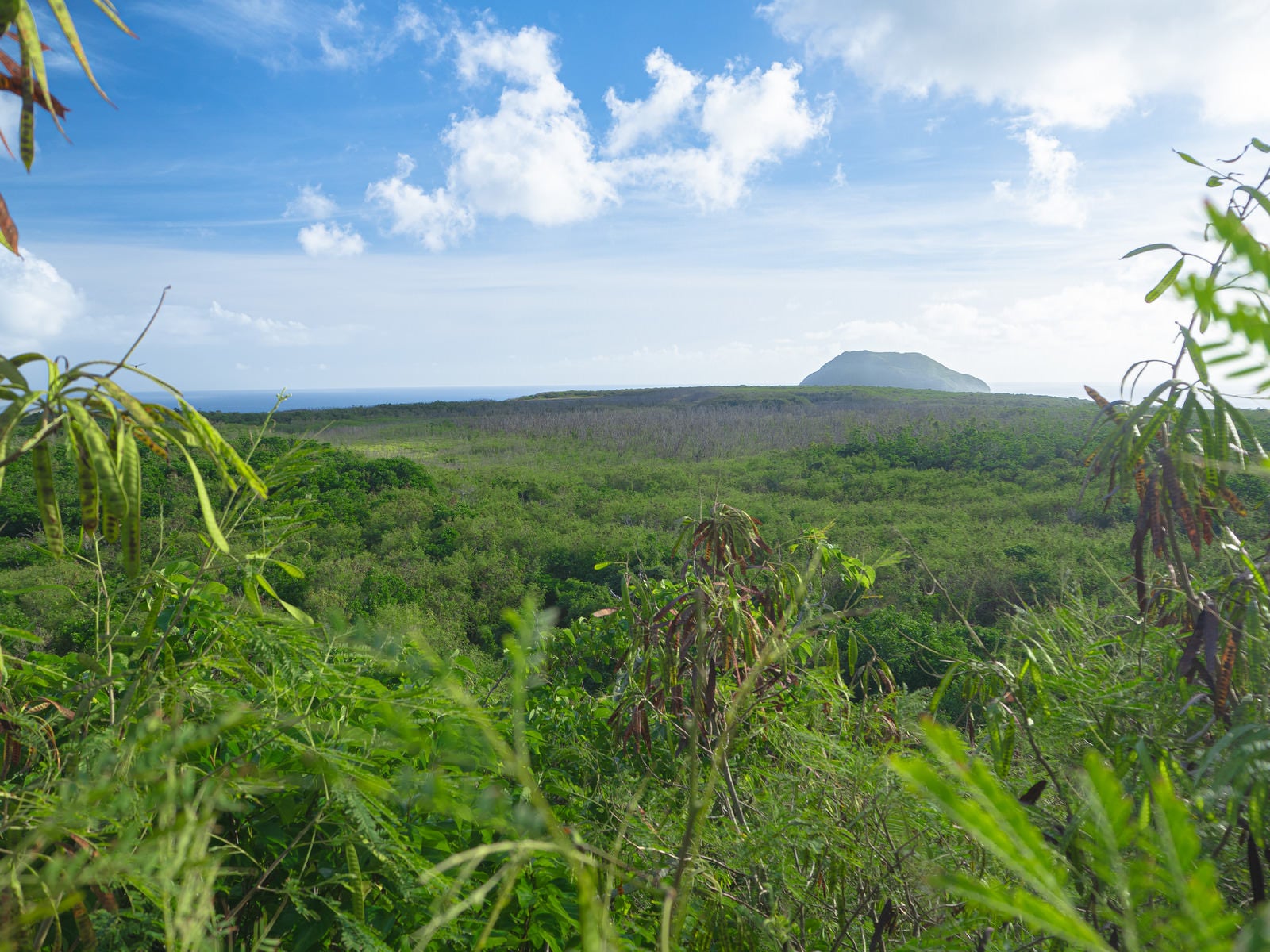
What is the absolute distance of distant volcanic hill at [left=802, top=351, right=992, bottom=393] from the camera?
80375mm

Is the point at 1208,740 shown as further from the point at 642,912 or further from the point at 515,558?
the point at 515,558

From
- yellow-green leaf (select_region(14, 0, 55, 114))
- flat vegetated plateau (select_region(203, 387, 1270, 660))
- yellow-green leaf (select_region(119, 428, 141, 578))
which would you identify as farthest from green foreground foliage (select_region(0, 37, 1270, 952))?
yellow-green leaf (select_region(14, 0, 55, 114))

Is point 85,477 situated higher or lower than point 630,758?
higher

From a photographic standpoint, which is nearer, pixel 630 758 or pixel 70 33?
pixel 70 33

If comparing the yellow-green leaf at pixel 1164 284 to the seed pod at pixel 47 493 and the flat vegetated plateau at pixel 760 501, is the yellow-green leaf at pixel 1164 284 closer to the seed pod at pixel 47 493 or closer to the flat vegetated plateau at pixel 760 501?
the flat vegetated plateau at pixel 760 501

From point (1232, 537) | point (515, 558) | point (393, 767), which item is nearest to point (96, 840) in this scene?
point (393, 767)

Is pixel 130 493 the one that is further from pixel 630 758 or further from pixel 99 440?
pixel 630 758

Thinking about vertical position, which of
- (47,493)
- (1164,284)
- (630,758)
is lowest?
Result: (630,758)

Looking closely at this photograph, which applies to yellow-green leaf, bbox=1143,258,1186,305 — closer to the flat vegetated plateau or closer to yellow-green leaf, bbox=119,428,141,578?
the flat vegetated plateau

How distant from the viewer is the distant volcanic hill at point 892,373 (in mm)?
80375

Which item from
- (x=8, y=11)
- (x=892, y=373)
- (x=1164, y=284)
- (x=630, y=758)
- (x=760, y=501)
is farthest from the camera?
(x=892, y=373)

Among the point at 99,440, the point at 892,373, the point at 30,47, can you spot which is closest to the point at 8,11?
the point at 30,47

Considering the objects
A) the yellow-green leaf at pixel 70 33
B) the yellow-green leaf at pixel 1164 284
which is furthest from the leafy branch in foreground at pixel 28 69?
the yellow-green leaf at pixel 1164 284

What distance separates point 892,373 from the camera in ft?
276
